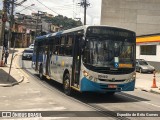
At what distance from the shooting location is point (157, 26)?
70.3 m

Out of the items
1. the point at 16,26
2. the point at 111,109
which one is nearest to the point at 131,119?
the point at 111,109

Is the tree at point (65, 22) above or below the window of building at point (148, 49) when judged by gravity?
above

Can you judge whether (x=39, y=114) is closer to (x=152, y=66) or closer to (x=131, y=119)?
(x=131, y=119)

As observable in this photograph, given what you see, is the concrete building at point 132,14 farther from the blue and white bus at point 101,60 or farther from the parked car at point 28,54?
the blue and white bus at point 101,60

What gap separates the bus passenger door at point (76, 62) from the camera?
14.5 meters

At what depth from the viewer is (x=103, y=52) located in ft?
45.5

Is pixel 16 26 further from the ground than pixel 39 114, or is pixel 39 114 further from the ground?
pixel 16 26

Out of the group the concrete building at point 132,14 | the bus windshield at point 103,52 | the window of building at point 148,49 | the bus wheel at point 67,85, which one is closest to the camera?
the bus windshield at point 103,52

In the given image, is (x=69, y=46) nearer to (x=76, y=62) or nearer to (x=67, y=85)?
(x=76, y=62)

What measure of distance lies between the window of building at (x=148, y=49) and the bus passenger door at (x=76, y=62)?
31206mm

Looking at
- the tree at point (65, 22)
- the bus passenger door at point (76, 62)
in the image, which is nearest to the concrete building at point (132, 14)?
the tree at point (65, 22)

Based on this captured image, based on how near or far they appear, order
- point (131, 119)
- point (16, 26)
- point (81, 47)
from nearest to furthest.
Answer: point (131, 119) < point (81, 47) < point (16, 26)

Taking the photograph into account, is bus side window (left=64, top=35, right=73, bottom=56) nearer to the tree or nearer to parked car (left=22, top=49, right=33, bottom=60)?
parked car (left=22, top=49, right=33, bottom=60)

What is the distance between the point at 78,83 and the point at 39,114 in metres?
3.88
